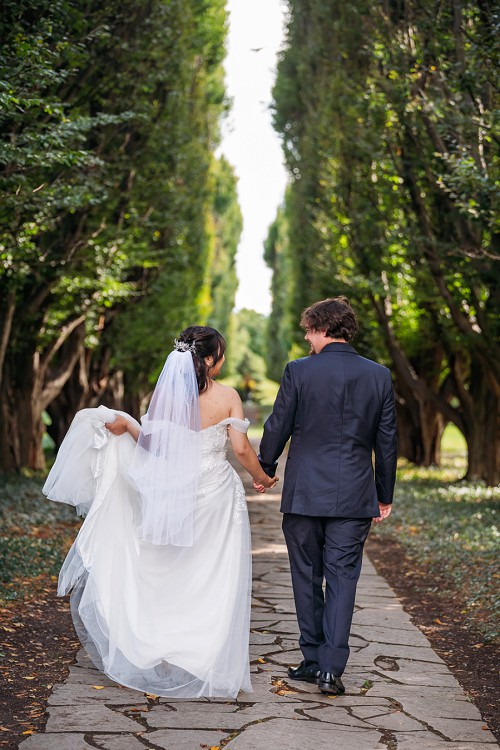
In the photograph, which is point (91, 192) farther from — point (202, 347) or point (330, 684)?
point (330, 684)

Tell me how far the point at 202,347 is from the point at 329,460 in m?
1.03

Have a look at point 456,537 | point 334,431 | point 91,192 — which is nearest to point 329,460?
point 334,431

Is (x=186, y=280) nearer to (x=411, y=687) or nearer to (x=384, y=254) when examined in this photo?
(x=384, y=254)

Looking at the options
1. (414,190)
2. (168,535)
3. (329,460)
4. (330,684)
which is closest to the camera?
(330,684)

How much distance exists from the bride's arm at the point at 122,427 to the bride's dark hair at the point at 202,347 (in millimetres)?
496

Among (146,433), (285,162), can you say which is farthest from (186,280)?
(146,433)

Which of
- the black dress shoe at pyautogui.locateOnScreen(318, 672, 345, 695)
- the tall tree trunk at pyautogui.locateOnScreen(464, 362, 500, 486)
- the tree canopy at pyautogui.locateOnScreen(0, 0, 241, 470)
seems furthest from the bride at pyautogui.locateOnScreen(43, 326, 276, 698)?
the tall tree trunk at pyautogui.locateOnScreen(464, 362, 500, 486)

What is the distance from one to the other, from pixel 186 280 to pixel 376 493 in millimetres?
20188

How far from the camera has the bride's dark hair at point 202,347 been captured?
574 cm

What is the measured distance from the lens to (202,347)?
579 centimetres

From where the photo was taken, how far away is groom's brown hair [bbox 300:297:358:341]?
5738mm

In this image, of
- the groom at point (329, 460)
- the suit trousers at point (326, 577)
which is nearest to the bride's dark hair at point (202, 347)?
the groom at point (329, 460)

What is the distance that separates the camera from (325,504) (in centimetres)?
555

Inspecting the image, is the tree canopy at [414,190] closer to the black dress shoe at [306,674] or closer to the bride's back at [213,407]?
the bride's back at [213,407]
